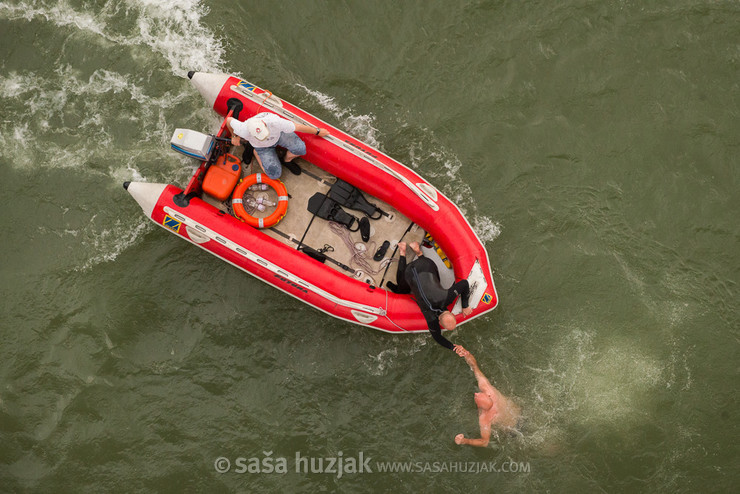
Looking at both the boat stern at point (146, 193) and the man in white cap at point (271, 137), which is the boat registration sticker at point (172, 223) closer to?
the boat stern at point (146, 193)

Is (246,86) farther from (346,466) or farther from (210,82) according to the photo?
(346,466)

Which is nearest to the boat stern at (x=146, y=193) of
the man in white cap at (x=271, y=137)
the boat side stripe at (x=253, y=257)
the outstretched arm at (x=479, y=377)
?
the boat side stripe at (x=253, y=257)

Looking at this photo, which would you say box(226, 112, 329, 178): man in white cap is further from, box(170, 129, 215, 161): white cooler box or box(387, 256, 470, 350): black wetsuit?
box(387, 256, 470, 350): black wetsuit

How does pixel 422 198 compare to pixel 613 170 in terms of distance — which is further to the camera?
pixel 613 170

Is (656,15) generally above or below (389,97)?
above

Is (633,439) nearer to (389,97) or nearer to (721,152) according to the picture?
(721,152)

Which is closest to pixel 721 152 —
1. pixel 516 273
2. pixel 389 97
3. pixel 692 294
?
pixel 692 294
